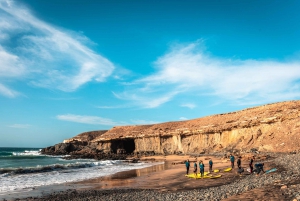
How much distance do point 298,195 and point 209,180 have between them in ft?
29.8

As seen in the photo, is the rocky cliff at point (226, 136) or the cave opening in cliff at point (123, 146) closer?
the rocky cliff at point (226, 136)

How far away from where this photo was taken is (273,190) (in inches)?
408

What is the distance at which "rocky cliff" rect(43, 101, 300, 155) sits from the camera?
3328 centimetres

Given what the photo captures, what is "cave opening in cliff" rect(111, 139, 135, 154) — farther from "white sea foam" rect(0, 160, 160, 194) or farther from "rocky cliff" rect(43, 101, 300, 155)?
"white sea foam" rect(0, 160, 160, 194)

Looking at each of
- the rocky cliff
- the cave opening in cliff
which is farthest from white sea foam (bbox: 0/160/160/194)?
the cave opening in cliff

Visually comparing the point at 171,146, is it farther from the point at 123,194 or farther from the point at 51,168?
the point at 123,194

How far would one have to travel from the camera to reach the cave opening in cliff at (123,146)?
65.3 metres

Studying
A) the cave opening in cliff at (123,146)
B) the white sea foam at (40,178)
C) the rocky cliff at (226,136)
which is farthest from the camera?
the cave opening in cliff at (123,146)

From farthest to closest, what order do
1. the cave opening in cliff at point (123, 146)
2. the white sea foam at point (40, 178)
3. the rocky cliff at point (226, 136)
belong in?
the cave opening in cliff at point (123, 146) < the rocky cliff at point (226, 136) < the white sea foam at point (40, 178)

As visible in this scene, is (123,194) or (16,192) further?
(16,192)

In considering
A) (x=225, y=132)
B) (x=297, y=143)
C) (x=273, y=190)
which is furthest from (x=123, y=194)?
(x=225, y=132)

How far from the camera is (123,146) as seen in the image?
2662 inches

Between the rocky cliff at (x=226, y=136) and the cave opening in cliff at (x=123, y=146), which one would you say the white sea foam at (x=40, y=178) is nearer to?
the rocky cliff at (x=226, y=136)

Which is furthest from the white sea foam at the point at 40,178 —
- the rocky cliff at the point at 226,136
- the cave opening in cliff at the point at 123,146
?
the cave opening in cliff at the point at 123,146
